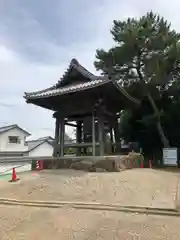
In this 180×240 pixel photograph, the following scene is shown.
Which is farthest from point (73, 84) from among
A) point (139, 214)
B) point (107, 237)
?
point (107, 237)

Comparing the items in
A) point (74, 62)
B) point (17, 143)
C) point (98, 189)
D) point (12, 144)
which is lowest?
point (98, 189)

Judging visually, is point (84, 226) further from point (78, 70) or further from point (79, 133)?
point (79, 133)

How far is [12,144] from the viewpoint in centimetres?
3519

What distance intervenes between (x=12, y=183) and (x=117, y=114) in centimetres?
861

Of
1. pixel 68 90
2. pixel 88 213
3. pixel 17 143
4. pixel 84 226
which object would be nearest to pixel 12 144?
pixel 17 143

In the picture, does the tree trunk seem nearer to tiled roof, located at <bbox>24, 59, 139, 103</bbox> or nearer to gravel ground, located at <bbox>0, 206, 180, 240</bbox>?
tiled roof, located at <bbox>24, 59, 139, 103</bbox>

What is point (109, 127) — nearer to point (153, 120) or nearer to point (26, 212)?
point (153, 120)

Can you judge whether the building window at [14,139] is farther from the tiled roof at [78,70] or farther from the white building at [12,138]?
the tiled roof at [78,70]

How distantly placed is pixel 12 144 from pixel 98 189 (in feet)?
97.1

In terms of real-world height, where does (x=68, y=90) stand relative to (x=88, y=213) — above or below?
above

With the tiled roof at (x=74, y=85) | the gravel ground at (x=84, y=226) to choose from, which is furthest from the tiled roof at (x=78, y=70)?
the gravel ground at (x=84, y=226)

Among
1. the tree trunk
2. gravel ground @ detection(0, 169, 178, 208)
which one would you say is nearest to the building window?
the tree trunk

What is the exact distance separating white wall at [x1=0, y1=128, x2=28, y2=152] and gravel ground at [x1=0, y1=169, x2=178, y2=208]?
Answer: 26028 mm

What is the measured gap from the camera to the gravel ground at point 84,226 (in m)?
4.41
